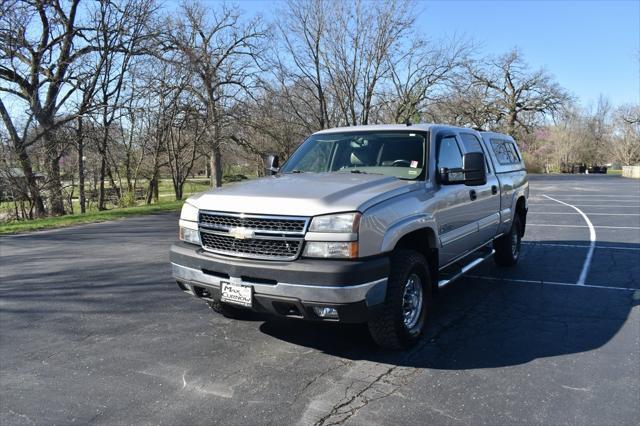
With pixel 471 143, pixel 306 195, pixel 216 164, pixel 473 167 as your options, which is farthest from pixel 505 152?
pixel 216 164

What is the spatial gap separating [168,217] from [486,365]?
40.2 ft

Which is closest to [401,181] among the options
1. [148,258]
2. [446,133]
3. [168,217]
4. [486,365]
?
[446,133]

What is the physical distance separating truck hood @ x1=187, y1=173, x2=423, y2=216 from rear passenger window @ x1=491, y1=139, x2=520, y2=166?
307 cm

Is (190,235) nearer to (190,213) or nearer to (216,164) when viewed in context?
(190,213)

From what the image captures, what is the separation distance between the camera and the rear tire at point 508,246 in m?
7.11

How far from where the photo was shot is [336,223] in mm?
3447

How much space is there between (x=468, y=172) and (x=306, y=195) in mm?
1768

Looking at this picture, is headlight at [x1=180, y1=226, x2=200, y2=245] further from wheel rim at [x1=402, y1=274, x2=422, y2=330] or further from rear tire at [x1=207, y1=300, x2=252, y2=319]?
wheel rim at [x1=402, y1=274, x2=422, y2=330]

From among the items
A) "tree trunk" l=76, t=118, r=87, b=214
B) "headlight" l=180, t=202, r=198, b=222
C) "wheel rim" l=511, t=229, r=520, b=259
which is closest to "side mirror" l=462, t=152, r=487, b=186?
"headlight" l=180, t=202, r=198, b=222

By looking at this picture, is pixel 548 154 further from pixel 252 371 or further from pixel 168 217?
pixel 252 371

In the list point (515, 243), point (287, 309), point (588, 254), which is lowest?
point (588, 254)

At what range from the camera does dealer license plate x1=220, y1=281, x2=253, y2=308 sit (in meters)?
3.61

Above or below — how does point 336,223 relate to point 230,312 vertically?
above

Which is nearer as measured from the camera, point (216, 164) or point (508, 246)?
point (508, 246)
